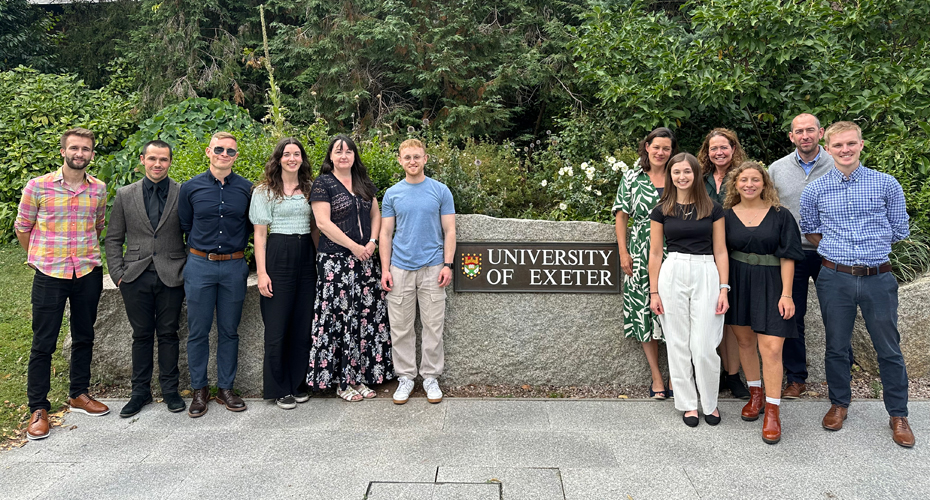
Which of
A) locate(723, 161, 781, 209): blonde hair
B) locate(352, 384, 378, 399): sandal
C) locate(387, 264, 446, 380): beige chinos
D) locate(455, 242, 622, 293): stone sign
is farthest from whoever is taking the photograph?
locate(455, 242, 622, 293): stone sign

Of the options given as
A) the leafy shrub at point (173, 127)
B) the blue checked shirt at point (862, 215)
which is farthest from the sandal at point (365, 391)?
the leafy shrub at point (173, 127)

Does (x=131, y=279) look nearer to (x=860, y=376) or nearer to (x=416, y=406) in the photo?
(x=416, y=406)

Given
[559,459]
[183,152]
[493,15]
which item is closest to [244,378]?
[183,152]

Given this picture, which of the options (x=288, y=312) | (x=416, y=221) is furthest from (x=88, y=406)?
(x=416, y=221)

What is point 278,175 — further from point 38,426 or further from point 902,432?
point 902,432

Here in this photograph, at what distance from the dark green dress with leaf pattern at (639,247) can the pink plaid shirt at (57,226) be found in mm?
3429

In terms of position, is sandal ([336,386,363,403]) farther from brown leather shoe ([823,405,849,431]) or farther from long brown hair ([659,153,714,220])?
brown leather shoe ([823,405,849,431])

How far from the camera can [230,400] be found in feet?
13.1

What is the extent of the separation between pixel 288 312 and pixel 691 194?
8.75ft

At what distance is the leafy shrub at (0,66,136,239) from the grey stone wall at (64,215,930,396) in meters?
4.78

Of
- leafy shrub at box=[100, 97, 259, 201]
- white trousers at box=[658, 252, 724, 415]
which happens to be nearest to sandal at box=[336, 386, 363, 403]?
white trousers at box=[658, 252, 724, 415]

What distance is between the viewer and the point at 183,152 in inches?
197

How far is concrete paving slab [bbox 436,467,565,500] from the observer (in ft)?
9.40

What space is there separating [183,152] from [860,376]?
556 centimetres
